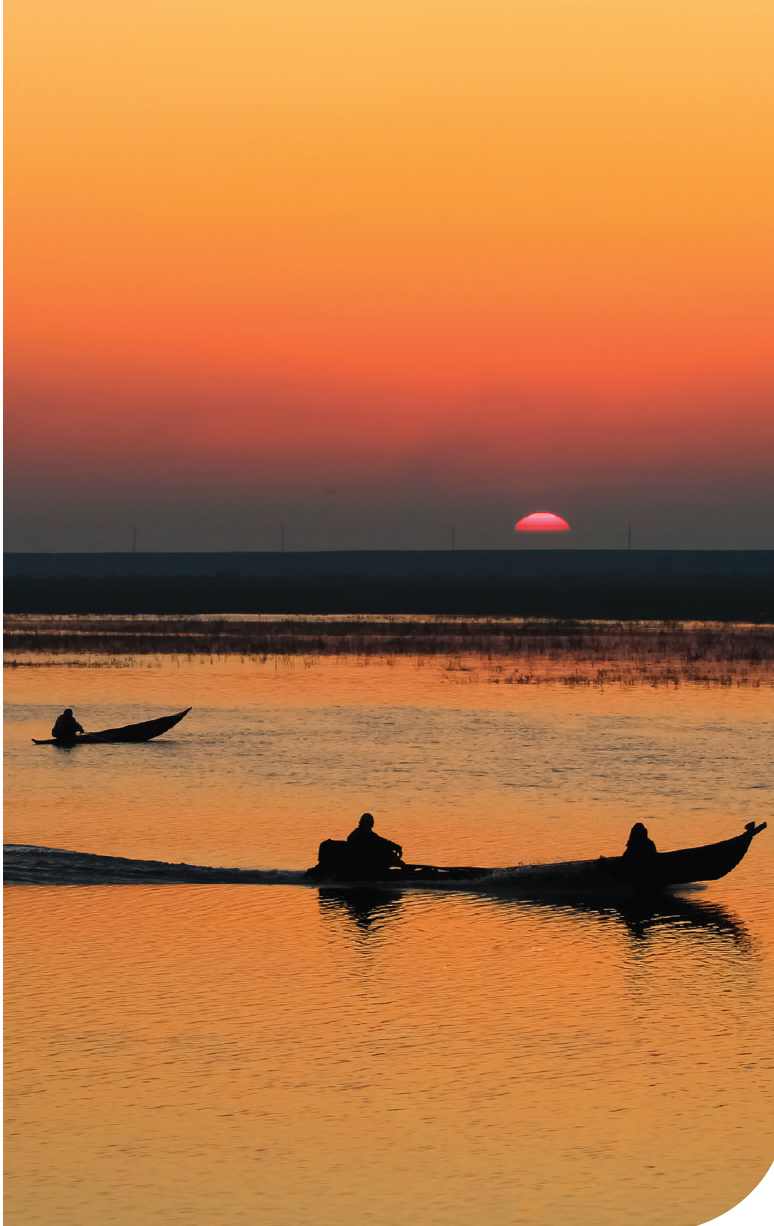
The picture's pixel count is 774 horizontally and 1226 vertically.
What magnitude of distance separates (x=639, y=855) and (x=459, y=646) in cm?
5974

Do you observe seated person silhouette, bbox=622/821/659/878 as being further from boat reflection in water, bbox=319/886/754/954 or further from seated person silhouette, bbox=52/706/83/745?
seated person silhouette, bbox=52/706/83/745

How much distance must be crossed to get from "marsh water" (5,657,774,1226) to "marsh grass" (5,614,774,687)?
29.7 metres

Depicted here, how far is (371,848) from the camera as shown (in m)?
24.7

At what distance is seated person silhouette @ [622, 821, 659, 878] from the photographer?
24062mm

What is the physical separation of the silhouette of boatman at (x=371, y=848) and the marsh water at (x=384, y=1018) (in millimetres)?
614

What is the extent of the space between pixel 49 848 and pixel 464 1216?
15.9m

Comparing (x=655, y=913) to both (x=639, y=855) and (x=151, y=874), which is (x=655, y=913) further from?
(x=151, y=874)

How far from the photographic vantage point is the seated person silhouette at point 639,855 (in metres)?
24.1

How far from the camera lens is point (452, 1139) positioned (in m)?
14.0

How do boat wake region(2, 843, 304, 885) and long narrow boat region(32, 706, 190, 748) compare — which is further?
long narrow boat region(32, 706, 190, 748)

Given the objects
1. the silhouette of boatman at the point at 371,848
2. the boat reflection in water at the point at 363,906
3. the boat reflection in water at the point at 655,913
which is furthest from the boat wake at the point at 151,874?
the boat reflection in water at the point at 655,913

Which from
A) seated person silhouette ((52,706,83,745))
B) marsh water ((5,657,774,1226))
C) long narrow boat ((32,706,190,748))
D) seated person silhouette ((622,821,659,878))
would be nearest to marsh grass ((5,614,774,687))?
long narrow boat ((32,706,190,748))

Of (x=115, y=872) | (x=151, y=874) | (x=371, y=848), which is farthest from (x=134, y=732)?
(x=371, y=848)

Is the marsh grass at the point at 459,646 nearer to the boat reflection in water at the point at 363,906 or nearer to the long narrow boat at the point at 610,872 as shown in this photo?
the long narrow boat at the point at 610,872
